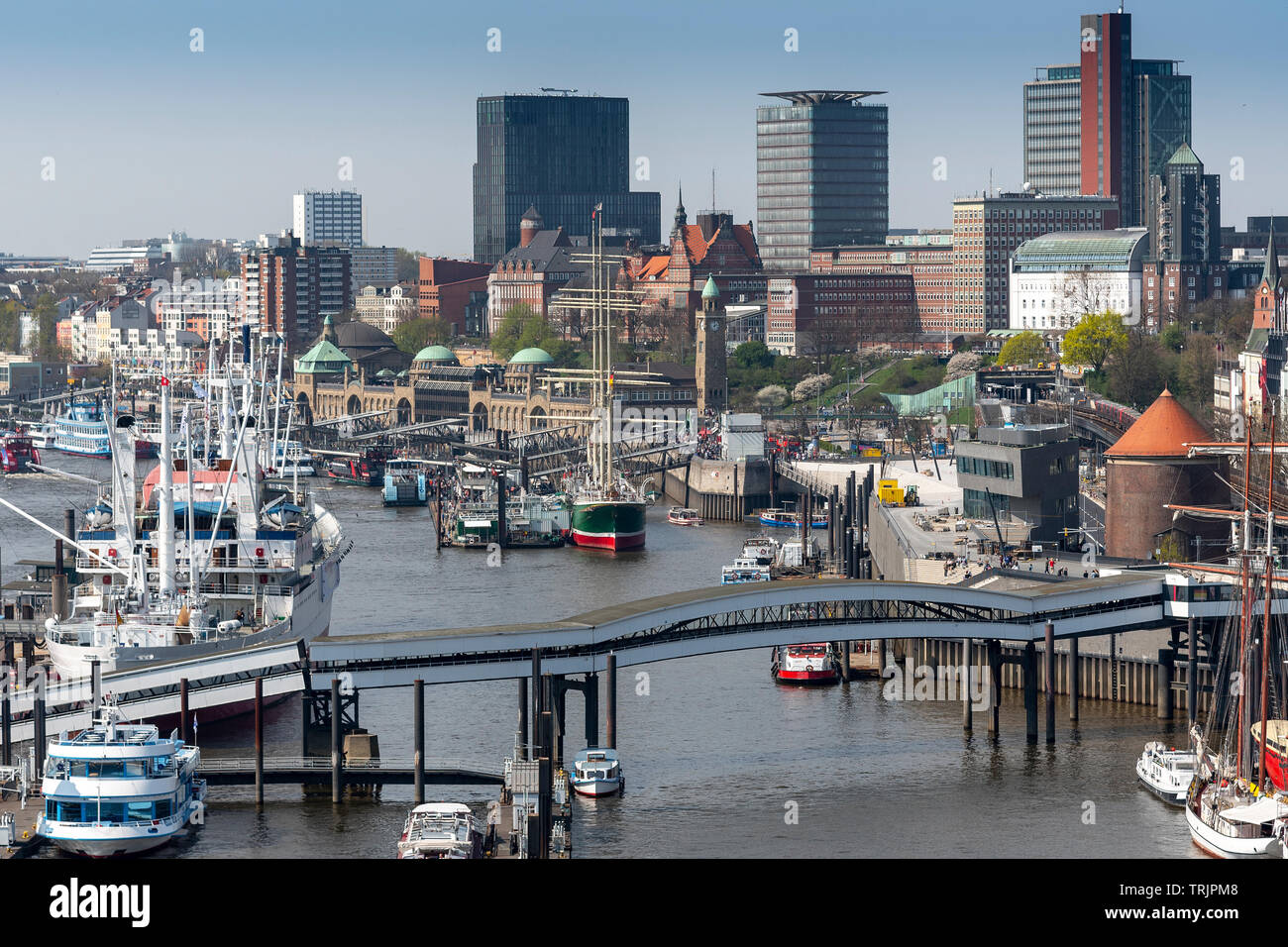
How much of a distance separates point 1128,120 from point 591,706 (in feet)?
490

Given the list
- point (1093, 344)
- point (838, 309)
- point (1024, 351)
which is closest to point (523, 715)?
point (1093, 344)

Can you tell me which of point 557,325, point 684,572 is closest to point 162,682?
point 684,572

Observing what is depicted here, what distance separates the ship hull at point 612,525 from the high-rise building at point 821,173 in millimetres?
107891

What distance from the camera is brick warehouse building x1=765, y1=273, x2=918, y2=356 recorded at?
165m

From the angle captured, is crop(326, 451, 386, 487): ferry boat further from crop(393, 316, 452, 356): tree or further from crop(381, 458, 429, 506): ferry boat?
crop(393, 316, 452, 356): tree

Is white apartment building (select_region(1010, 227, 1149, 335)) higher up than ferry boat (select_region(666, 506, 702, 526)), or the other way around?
white apartment building (select_region(1010, 227, 1149, 335))

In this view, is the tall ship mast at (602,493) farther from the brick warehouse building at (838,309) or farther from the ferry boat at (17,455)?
the brick warehouse building at (838,309)

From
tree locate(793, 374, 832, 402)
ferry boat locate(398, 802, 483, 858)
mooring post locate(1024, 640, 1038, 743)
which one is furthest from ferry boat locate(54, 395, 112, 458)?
ferry boat locate(398, 802, 483, 858)

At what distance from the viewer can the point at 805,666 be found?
158 feet

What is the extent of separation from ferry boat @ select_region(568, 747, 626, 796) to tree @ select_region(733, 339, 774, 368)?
116 m

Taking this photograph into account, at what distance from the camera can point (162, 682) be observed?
39094mm

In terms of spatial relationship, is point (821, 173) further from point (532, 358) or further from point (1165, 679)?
point (1165, 679)
